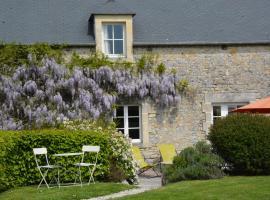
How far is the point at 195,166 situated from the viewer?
35.9 ft

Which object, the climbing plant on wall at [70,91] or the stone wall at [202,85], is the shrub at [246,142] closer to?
the stone wall at [202,85]

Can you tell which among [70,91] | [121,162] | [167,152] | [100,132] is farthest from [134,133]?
[121,162]

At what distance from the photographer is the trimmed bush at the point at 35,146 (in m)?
11.0

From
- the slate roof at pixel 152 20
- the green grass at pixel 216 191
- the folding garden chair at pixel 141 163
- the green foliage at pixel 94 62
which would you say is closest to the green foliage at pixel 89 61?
the green foliage at pixel 94 62

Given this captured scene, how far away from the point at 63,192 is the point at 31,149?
1734mm

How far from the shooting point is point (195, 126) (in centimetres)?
1612

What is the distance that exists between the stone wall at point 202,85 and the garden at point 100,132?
340 millimetres

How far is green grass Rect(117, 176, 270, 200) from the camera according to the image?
857cm

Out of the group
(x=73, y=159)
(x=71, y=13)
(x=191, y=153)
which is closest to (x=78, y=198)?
(x=73, y=159)

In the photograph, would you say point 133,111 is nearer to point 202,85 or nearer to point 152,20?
point 202,85

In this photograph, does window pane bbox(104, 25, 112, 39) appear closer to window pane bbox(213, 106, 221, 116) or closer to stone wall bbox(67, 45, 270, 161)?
stone wall bbox(67, 45, 270, 161)

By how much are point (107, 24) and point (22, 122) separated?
372 cm

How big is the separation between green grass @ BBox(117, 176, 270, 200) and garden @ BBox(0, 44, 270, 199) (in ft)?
0.05

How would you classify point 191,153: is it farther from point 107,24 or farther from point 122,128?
point 107,24
